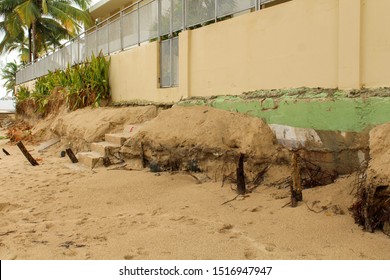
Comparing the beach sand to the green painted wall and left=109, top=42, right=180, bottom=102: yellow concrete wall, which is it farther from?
left=109, top=42, right=180, bottom=102: yellow concrete wall

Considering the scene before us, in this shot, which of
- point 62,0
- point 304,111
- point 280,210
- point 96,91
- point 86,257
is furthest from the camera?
point 62,0

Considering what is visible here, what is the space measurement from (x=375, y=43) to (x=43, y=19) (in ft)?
76.2

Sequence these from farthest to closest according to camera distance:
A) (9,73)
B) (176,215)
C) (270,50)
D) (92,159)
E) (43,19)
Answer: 1. (9,73)
2. (43,19)
3. (92,159)
4. (270,50)
5. (176,215)

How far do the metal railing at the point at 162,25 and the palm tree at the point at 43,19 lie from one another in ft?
28.5

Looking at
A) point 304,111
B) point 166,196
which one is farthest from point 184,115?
point 304,111

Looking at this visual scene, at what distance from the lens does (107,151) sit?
7289 millimetres

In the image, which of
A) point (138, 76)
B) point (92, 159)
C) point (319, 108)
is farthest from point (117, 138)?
point (319, 108)

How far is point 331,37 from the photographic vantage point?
473 centimetres

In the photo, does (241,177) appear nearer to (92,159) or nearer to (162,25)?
(92,159)

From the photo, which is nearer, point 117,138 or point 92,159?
point 92,159

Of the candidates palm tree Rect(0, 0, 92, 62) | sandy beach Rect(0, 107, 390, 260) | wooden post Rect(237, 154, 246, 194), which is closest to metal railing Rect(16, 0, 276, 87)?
sandy beach Rect(0, 107, 390, 260)

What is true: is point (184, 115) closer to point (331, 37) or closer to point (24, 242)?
point (331, 37)

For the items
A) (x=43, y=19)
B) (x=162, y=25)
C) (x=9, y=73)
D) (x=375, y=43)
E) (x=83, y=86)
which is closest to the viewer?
(x=375, y=43)

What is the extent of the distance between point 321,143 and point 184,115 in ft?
8.39
